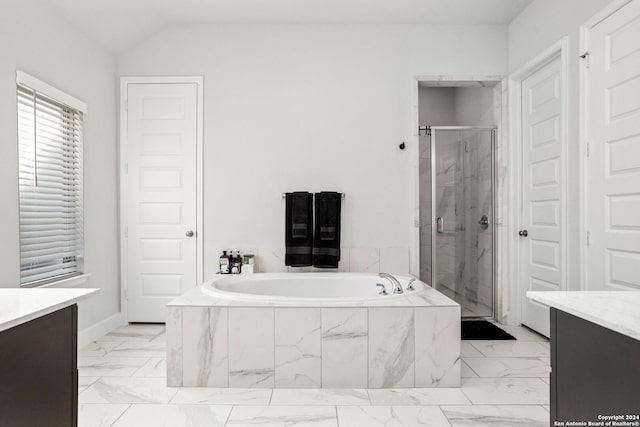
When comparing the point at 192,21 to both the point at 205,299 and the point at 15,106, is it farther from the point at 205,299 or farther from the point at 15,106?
the point at 205,299

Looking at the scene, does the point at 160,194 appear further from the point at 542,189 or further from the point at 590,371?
the point at 590,371

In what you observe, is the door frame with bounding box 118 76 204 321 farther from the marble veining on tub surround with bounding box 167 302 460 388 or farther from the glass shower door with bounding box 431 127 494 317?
the glass shower door with bounding box 431 127 494 317

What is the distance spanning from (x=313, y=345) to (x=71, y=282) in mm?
1778

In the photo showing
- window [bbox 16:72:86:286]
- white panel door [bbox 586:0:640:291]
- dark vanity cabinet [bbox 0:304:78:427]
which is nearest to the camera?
dark vanity cabinet [bbox 0:304:78:427]

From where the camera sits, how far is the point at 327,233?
3.28m

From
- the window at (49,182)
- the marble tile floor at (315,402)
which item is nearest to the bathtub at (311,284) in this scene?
the marble tile floor at (315,402)

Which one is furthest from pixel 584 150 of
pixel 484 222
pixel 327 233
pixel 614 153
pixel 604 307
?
pixel 327 233

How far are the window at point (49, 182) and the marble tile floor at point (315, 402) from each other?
0.72 metres

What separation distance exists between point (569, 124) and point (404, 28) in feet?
5.11

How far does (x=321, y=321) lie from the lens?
7.26 ft

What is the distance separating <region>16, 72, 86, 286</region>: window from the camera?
2.36m

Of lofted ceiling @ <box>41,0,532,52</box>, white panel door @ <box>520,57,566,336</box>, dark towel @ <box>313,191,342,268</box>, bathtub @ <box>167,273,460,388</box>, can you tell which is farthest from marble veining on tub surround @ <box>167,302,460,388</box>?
lofted ceiling @ <box>41,0,532,52</box>

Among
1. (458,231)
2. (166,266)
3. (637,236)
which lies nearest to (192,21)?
(166,266)

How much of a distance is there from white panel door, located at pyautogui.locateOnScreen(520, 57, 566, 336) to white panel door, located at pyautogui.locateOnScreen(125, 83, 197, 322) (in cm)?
276
